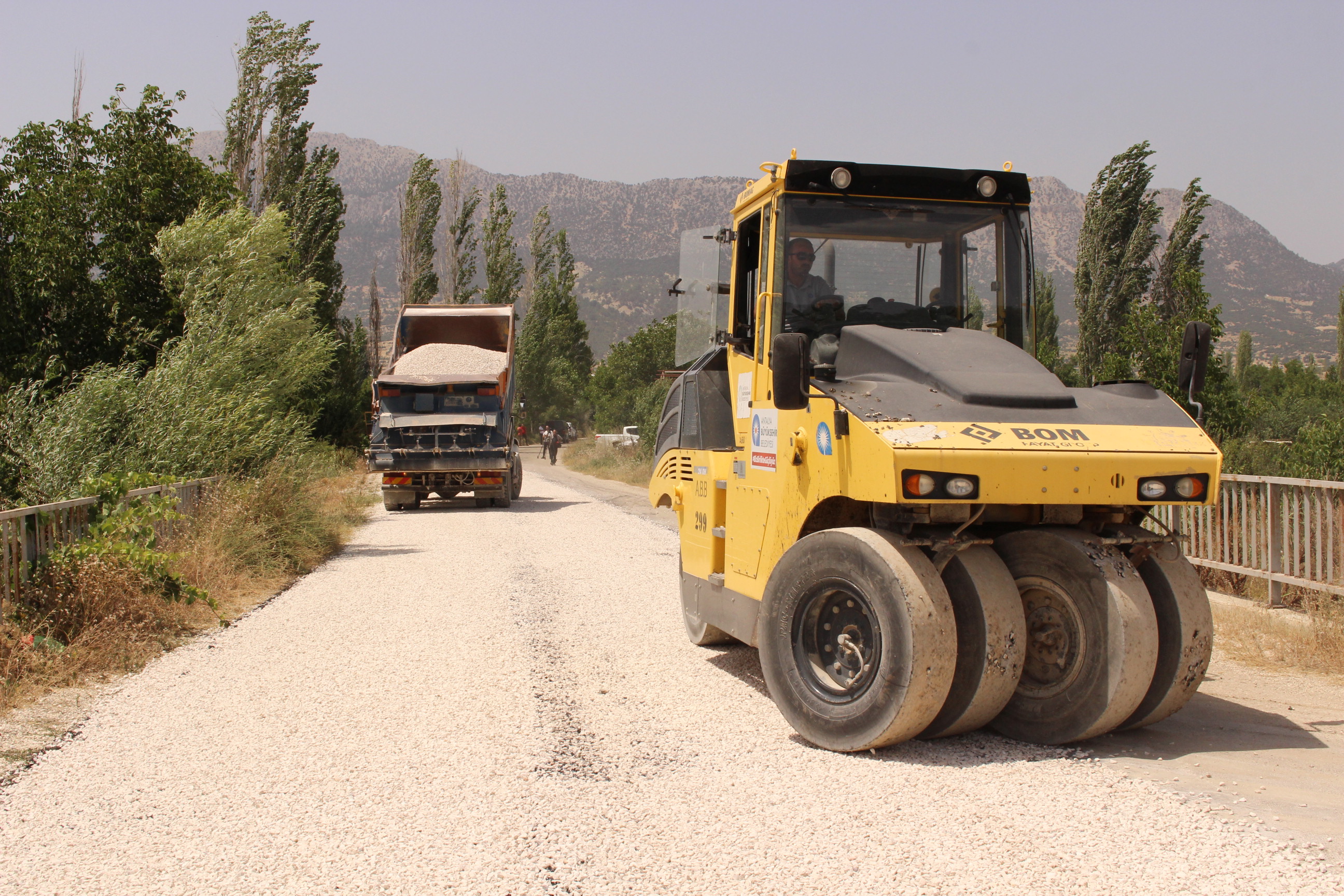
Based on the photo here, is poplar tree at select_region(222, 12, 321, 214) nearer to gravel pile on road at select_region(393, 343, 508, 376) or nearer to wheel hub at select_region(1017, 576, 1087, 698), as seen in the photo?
gravel pile on road at select_region(393, 343, 508, 376)

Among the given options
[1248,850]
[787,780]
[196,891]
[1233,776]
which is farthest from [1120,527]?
[196,891]

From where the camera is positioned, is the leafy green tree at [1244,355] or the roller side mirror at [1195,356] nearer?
the roller side mirror at [1195,356]

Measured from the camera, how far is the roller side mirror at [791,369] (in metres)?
4.88

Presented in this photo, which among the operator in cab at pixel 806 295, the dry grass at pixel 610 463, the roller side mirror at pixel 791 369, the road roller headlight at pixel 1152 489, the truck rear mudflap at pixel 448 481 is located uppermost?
the operator in cab at pixel 806 295

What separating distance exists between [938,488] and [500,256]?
2218 inches

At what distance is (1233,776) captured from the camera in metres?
4.45

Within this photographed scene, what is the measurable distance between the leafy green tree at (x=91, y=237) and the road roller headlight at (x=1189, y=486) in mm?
12446

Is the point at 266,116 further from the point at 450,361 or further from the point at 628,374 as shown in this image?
the point at 628,374

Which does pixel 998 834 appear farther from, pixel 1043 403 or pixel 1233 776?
pixel 1043 403

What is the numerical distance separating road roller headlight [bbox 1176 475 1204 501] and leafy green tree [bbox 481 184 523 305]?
5347 cm

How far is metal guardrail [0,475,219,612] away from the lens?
22.0 ft

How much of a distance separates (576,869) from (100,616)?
17.4ft

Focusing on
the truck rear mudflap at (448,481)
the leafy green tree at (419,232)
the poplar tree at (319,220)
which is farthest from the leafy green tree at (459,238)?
the truck rear mudflap at (448,481)

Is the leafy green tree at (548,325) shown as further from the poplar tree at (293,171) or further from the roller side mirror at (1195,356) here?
the roller side mirror at (1195,356)
